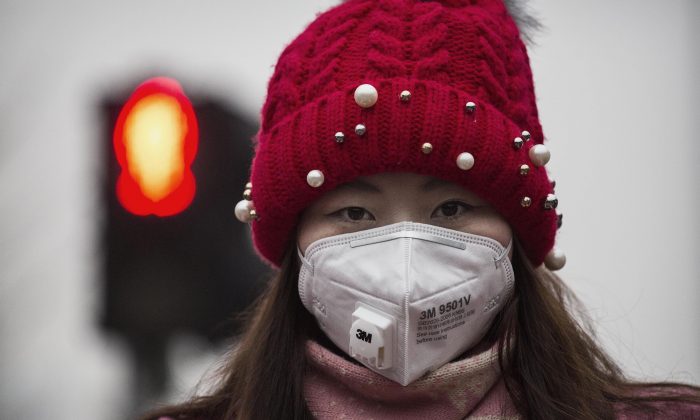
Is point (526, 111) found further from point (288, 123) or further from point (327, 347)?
point (327, 347)

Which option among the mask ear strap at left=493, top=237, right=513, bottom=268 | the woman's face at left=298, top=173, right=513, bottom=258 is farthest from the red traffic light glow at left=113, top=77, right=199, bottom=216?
the mask ear strap at left=493, top=237, right=513, bottom=268

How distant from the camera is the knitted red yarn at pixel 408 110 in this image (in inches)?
73.8

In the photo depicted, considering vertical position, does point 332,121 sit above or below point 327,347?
above

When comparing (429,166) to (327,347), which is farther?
(327,347)

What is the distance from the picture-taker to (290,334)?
2.08 meters

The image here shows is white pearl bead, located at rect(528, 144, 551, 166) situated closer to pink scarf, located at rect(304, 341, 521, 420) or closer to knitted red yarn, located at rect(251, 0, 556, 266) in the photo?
knitted red yarn, located at rect(251, 0, 556, 266)

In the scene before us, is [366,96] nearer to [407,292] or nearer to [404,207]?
[404,207]

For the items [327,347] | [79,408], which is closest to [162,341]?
[79,408]

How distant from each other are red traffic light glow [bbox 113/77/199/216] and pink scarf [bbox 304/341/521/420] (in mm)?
2402

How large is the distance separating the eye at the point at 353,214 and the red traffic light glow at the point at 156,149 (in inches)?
90.3

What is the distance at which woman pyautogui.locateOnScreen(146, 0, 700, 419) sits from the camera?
184cm

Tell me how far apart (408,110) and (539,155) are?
35 cm

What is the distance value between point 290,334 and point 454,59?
818mm

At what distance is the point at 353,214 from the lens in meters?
1.98
